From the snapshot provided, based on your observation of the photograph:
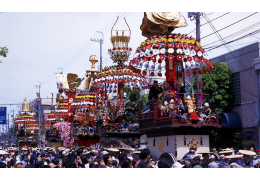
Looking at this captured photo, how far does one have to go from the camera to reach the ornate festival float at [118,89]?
22875 millimetres

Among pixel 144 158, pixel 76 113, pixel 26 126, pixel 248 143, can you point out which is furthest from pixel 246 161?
pixel 26 126

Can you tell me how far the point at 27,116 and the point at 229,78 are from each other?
1561 inches

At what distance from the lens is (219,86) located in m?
28.1

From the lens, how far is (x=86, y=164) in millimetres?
Answer: 11422

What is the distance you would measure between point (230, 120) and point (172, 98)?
13.2 meters

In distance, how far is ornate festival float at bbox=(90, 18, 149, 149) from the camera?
2288 cm

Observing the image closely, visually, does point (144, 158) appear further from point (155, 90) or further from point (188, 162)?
point (155, 90)

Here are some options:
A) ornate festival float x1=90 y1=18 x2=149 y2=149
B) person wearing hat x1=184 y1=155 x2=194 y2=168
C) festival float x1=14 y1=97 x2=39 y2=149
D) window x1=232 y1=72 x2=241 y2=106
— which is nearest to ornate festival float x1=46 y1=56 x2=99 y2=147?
ornate festival float x1=90 y1=18 x2=149 y2=149

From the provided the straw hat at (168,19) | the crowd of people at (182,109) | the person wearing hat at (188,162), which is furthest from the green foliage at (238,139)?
the person wearing hat at (188,162)

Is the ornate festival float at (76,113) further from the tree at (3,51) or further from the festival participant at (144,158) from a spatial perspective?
the festival participant at (144,158)

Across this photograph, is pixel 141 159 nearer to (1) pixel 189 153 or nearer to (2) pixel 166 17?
(1) pixel 189 153

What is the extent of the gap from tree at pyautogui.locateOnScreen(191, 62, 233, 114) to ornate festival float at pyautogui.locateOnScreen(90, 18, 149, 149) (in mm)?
6276

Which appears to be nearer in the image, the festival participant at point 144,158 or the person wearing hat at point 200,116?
the festival participant at point 144,158

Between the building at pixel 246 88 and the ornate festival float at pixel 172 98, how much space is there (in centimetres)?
1037
